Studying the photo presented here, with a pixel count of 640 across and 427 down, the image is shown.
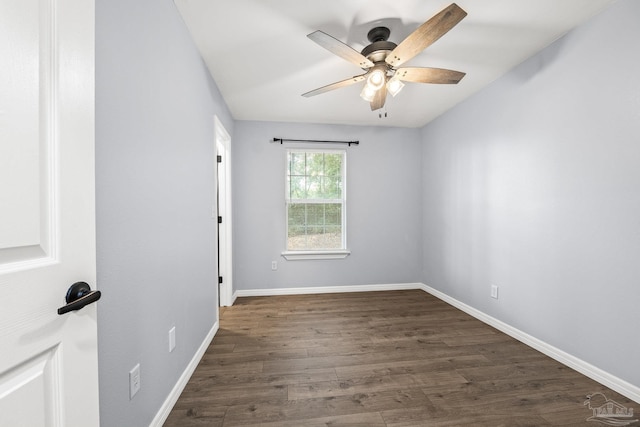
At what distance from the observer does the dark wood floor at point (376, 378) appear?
4.70 ft

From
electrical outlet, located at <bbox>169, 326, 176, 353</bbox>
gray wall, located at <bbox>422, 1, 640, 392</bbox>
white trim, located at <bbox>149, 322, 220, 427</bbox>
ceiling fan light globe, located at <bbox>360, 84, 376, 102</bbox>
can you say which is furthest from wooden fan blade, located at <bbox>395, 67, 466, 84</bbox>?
white trim, located at <bbox>149, 322, 220, 427</bbox>

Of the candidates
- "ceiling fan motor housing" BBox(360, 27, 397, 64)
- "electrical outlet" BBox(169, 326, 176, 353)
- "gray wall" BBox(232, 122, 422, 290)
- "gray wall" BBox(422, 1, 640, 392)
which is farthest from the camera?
"gray wall" BBox(232, 122, 422, 290)

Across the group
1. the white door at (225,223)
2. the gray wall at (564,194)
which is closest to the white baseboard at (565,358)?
the gray wall at (564,194)

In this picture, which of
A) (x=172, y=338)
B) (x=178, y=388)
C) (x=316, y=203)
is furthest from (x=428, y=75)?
(x=178, y=388)

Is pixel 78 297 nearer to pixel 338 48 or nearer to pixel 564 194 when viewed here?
pixel 338 48

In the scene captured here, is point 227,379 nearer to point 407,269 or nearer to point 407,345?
point 407,345

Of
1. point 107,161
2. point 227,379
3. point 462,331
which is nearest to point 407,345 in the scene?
point 462,331

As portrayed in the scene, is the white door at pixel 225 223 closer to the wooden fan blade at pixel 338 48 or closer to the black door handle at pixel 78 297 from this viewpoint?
the wooden fan blade at pixel 338 48

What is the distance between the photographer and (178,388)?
1573 millimetres

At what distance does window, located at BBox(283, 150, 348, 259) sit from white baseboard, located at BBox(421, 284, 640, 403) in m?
1.82

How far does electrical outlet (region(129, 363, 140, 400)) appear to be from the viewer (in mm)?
1117

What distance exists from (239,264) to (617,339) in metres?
3.62

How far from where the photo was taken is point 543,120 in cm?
210

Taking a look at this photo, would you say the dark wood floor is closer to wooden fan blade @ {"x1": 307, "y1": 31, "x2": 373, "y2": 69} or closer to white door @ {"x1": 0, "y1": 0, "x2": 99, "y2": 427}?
white door @ {"x1": 0, "y1": 0, "x2": 99, "y2": 427}
